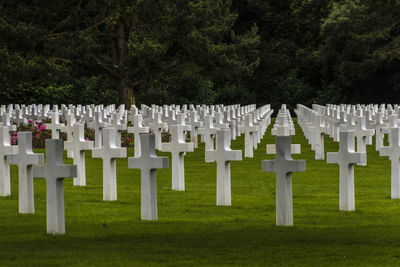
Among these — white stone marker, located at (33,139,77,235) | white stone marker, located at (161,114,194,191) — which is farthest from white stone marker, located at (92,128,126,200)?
white stone marker, located at (33,139,77,235)

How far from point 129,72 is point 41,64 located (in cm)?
532

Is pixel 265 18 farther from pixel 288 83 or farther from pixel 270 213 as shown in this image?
pixel 270 213

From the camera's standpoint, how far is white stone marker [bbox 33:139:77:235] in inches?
334

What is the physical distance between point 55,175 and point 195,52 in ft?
112

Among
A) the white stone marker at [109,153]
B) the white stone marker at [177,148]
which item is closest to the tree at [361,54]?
the white stone marker at [177,148]

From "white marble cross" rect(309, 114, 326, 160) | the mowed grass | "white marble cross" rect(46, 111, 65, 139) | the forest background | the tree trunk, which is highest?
the forest background

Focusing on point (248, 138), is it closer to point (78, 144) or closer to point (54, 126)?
point (54, 126)

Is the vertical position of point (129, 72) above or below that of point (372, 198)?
above

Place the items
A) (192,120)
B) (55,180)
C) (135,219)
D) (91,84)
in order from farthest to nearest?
(91,84) < (192,120) < (135,219) < (55,180)

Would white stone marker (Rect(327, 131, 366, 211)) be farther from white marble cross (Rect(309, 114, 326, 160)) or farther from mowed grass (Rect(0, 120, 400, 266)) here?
white marble cross (Rect(309, 114, 326, 160))

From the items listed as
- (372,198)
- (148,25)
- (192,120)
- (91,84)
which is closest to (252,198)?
(372,198)

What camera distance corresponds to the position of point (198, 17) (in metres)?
41.9

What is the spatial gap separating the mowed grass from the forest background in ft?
18.2

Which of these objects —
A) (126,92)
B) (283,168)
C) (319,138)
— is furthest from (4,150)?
(126,92)
